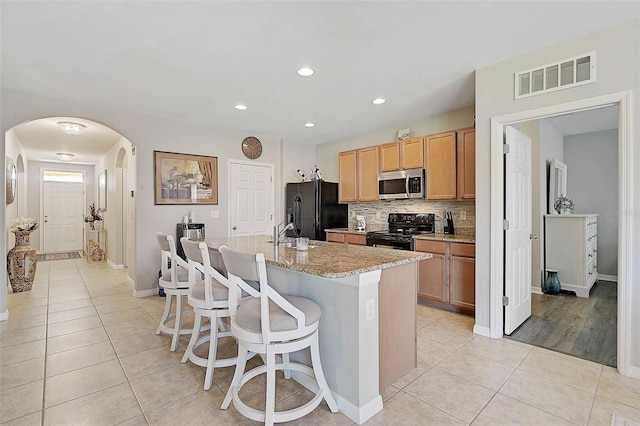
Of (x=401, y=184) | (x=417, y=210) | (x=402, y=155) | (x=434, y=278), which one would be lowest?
(x=434, y=278)

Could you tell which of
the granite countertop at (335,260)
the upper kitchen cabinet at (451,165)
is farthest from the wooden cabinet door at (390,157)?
the granite countertop at (335,260)

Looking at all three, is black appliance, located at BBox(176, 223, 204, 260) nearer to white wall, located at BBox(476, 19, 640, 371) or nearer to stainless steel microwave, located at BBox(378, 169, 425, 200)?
stainless steel microwave, located at BBox(378, 169, 425, 200)

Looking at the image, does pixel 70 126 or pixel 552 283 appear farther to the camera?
pixel 70 126

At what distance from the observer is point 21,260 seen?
174 inches

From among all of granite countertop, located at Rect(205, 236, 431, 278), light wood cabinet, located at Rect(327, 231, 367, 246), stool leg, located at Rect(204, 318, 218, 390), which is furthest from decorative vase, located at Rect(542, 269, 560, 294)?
stool leg, located at Rect(204, 318, 218, 390)

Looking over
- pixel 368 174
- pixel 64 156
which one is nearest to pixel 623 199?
pixel 368 174

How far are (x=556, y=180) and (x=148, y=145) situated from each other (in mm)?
6249

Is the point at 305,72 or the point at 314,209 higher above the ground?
the point at 305,72

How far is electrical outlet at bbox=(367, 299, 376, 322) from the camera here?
1773mm

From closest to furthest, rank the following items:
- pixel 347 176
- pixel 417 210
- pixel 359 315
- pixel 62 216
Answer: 1. pixel 359 315
2. pixel 417 210
3. pixel 347 176
4. pixel 62 216

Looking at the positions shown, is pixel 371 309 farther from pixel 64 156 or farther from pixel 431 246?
pixel 64 156

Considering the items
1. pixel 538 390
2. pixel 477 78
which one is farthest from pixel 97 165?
pixel 538 390

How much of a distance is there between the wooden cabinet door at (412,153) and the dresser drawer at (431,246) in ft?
3.63

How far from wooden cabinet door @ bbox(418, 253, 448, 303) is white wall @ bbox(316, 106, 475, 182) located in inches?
71.9
